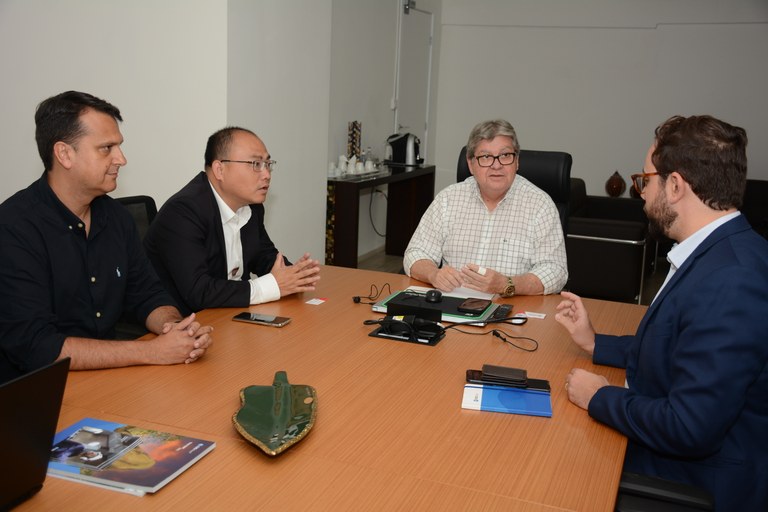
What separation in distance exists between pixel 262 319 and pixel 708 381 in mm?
1299

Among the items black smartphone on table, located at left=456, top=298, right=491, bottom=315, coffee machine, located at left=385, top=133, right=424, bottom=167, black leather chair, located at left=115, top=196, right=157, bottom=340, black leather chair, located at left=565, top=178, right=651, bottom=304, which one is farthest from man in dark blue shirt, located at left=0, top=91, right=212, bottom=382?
coffee machine, located at left=385, top=133, right=424, bottom=167

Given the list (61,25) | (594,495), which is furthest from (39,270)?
(61,25)

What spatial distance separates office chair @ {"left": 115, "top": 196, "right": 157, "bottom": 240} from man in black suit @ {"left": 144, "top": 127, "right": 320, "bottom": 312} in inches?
5.9

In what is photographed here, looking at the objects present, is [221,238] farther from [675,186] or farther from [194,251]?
[675,186]

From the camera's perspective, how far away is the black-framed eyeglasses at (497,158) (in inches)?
113

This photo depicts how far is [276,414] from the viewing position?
152 centimetres

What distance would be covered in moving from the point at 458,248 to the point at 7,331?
1761 millimetres

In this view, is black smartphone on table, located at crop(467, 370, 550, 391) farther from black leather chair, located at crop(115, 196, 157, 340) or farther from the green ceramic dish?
black leather chair, located at crop(115, 196, 157, 340)

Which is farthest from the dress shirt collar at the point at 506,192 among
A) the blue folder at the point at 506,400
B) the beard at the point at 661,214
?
the blue folder at the point at 506,400

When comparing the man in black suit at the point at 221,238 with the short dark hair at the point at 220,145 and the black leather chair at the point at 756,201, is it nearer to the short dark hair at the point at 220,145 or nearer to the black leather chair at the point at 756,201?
the short dark hair at the point at 220,145

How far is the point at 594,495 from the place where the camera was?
1.33 m

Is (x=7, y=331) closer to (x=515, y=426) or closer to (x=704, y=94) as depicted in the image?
(x=515, y=426)

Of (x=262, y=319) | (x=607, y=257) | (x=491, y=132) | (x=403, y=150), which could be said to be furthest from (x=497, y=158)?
(x=403, y=150)

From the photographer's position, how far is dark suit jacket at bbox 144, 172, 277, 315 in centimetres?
238
